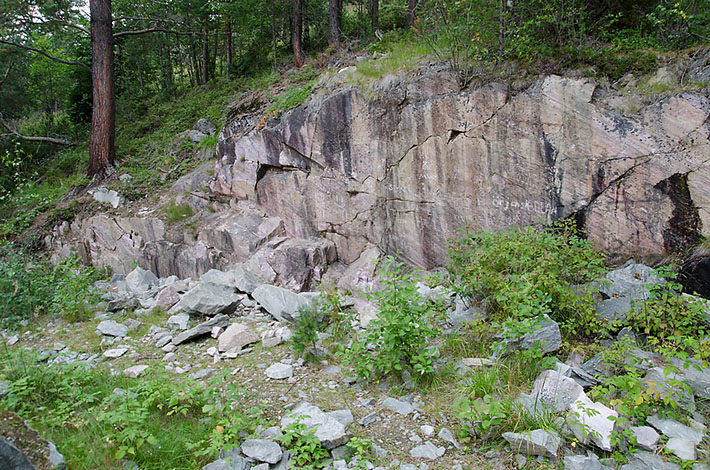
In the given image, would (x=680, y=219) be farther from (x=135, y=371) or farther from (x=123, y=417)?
(x=135, y=371)

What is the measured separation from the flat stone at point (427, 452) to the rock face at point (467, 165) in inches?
151

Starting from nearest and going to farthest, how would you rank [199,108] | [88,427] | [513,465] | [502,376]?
[513,465] → [88,427] → [502,376] → [199,108]

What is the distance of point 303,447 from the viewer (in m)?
2.75

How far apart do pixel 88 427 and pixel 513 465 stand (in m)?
2.85

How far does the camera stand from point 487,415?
2957mm

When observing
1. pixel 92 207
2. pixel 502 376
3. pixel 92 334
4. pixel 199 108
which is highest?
pixel 199 108

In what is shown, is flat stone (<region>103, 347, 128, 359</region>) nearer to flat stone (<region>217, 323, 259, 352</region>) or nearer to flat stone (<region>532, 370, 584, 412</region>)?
flat stone (<region>217, 323, 259, 352</region>)

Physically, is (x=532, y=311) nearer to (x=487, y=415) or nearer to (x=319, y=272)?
(x=487, y=415)

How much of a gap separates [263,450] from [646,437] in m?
2.47

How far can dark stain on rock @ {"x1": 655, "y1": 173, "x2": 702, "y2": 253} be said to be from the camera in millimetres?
4883

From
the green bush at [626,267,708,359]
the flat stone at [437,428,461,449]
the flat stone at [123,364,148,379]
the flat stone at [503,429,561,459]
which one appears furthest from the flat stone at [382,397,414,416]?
the flat stone at [123,364,148,379]

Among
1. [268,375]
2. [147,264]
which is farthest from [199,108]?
[268,375]

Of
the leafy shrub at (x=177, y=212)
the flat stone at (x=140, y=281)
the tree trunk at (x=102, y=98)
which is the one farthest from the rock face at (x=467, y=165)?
the tree trunk at (x=102, y=98)

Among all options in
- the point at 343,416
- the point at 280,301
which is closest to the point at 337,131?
the point at 280,301
